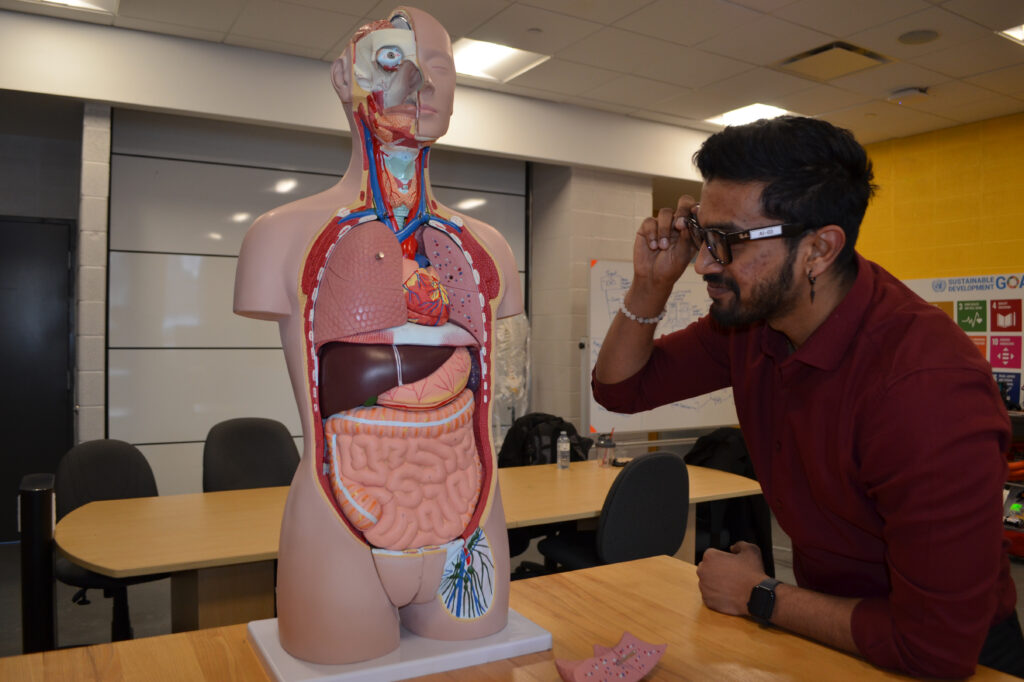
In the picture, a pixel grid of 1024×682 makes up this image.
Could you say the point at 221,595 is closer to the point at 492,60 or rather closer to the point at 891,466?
the point at 891,466

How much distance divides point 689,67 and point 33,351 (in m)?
4.38

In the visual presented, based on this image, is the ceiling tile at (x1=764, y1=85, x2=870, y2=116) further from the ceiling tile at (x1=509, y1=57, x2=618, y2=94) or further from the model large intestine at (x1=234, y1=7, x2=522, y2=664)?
the model large intestine at (x1=234, y1=7, x2=522, y2=664)

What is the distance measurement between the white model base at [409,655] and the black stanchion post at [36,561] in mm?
1409

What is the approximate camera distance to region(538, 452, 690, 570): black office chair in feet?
9.07

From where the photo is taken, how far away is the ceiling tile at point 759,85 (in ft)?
15.1

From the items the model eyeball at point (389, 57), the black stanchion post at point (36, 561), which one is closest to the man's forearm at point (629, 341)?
the model eyeball at point (389, 57)

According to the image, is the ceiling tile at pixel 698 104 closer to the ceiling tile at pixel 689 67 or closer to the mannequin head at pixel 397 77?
the ceiling tile at pixel 689 67

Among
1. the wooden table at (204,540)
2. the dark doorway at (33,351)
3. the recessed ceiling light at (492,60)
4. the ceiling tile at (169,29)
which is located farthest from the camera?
the dark doorway at (33,351)

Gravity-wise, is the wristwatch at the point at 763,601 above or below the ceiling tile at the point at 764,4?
below

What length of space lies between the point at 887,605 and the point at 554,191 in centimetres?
453

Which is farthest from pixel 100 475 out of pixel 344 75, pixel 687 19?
pixel 687 19

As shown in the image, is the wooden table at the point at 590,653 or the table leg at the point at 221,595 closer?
the wooden table at the point at 590,653

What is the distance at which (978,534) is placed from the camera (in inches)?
40.7

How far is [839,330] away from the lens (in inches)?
47.9
